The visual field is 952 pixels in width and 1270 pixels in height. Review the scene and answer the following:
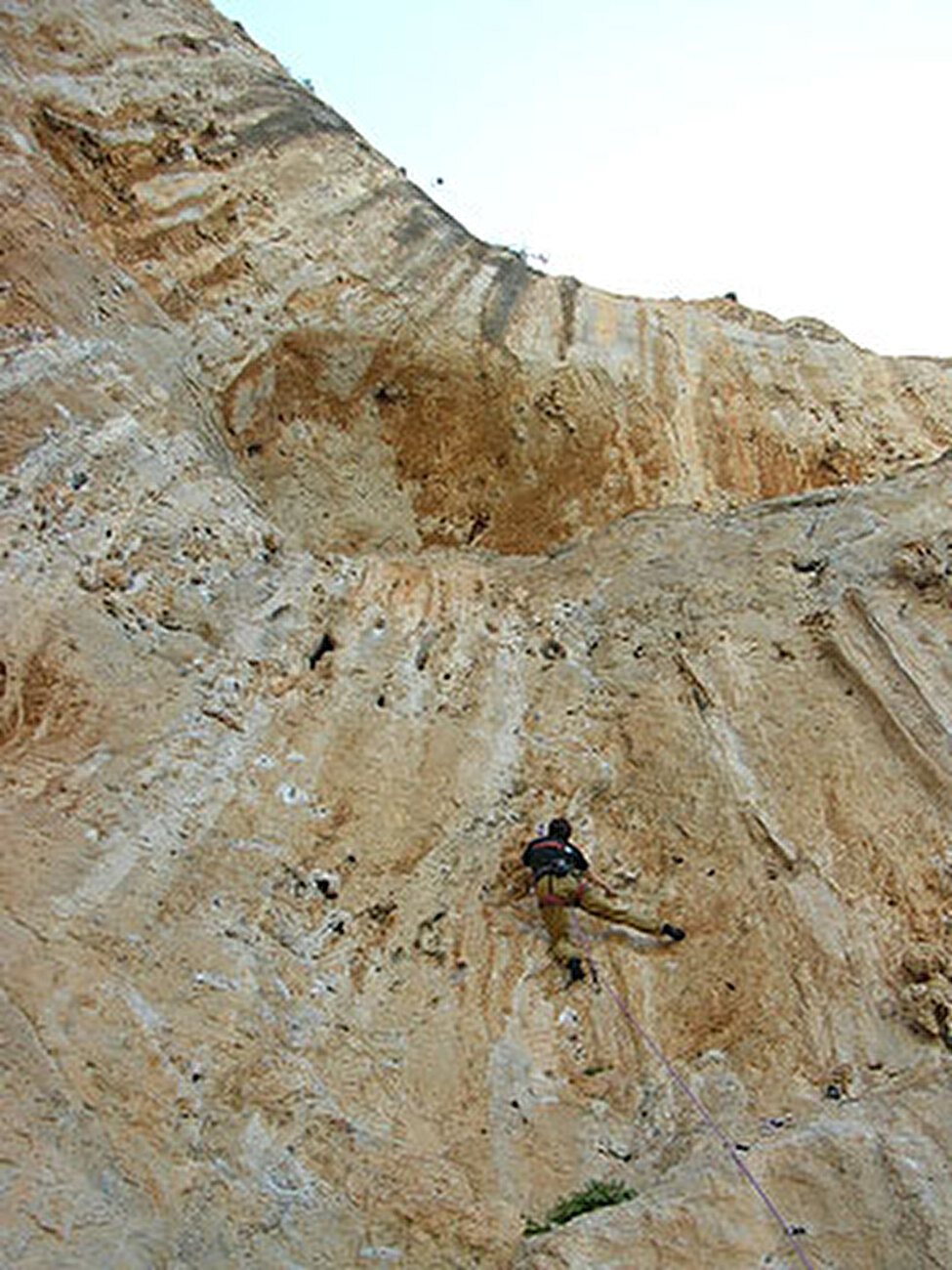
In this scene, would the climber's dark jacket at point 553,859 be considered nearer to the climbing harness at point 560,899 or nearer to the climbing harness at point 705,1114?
the climbing harness at point 560,899

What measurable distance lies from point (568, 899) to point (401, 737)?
6.13 feet

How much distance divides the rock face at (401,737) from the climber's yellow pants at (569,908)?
0.12 metres

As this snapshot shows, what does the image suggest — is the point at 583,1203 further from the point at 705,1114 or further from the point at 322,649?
the point at 322,649

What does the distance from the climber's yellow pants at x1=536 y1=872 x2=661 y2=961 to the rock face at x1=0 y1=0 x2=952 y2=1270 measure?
4.8 inches

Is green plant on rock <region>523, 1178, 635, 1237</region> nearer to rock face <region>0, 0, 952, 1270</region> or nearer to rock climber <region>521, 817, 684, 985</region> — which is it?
rock face <region>0, 0, 952, 1270</region>

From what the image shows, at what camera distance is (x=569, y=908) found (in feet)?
23.4

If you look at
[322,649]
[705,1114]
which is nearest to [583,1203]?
[705,1114]

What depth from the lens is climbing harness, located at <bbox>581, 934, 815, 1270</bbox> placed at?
446 cm

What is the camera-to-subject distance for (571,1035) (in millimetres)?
6543

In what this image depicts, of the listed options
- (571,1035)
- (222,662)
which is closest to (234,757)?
(222,662)

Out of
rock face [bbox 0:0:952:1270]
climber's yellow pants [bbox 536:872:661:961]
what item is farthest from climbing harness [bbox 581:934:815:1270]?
climber's yellow pants [bbox 536:872:661:961]

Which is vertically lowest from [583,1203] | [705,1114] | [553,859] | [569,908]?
[583,1203]

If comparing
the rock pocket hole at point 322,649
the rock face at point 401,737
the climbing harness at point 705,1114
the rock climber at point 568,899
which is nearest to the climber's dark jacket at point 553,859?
the rock climber at point 568,899

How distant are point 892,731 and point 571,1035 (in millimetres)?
3114
